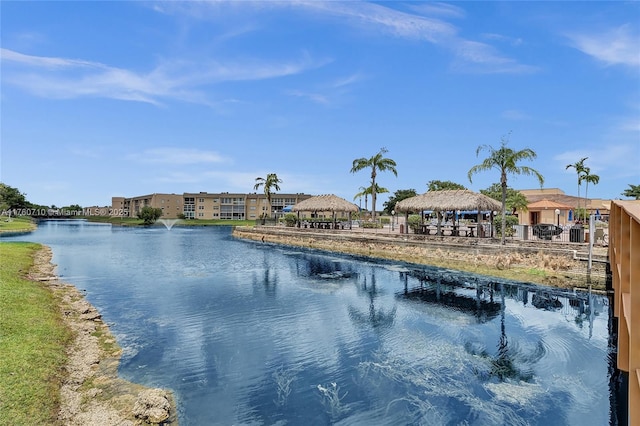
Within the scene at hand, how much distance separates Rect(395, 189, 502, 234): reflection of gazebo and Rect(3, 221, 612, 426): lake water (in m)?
7.47

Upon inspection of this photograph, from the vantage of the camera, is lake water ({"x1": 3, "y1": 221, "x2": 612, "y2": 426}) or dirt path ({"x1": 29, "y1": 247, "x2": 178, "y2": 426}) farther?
lake water ({"x1": 3, "y1": 221, "x2": 612, "y2": 426})

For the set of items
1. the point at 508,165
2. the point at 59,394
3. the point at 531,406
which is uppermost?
the point at 508,165

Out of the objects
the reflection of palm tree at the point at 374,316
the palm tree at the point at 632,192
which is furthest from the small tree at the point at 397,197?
the reflection of palm tree at the point at 374,316

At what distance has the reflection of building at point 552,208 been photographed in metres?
36.3

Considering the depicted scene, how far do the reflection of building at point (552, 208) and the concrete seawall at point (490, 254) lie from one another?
10.1 feet

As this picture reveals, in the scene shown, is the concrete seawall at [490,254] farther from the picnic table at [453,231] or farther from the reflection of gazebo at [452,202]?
the reflection of gazebo at [452,202]

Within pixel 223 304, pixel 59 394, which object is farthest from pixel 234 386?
pixel 223 304

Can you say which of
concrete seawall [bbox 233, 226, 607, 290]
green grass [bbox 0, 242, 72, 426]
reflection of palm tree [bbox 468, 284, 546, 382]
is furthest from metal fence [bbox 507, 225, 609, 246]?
green grass [bbox 0, 242, 72, 426]

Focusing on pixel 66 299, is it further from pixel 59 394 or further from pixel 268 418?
pixel 268 418

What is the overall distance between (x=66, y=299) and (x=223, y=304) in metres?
5.90

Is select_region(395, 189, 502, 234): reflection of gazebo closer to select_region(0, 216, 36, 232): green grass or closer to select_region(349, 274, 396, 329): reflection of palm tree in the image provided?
select_region(349, 274, 396, 329): reflection of palm tree

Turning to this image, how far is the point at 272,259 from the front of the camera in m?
29.9

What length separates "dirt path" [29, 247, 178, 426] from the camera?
251 inches

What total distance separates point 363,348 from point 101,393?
21.3 ft
